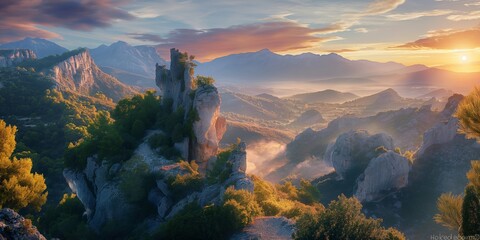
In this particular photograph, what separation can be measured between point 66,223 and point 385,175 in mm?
74644

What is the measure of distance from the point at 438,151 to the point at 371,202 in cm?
2702

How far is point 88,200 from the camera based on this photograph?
5328 cm

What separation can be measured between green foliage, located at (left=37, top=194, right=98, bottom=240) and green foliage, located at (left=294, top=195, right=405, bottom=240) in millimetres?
34499

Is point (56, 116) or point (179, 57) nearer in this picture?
point (179, 57)

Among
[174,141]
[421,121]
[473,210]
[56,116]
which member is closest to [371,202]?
[174,141]

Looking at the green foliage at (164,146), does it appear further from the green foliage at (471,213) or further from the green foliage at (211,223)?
the green foliage at (471,213)

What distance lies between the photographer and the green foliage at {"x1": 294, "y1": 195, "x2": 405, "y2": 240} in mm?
20844

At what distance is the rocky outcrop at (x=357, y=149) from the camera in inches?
3861

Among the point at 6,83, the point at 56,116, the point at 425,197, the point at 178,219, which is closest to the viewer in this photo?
the point at 178,219

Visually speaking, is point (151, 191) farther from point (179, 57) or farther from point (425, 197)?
point (425, 197)

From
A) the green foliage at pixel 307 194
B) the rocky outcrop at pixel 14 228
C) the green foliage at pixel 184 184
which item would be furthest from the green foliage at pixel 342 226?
the green foliage at pixel 307 194

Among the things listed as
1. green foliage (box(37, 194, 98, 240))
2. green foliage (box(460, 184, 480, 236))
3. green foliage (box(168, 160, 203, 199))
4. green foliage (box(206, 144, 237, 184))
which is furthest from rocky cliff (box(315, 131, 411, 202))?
green foliage (box(460, 184, 480, 236))

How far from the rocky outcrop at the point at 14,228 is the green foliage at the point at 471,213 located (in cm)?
2580

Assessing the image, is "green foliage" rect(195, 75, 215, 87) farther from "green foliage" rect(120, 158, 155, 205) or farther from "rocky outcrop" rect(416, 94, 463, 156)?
"rocky outcrop" rect(416, 94, 463, 156)
